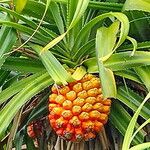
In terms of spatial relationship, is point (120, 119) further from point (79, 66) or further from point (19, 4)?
point (19, 4)

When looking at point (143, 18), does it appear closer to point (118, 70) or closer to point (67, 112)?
point (118, 70)

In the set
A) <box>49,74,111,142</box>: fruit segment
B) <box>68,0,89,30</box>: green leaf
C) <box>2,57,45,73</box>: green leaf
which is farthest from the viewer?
<box>2,57,45,73</box>: green leaf

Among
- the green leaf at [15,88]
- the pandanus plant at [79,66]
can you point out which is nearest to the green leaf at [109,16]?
the pandanus plant at [79,66]

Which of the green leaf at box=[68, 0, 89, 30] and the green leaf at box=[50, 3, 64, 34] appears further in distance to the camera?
the green leaf at box=[50, 3, 64, 34]

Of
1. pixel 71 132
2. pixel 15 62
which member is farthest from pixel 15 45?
pixel 71 132

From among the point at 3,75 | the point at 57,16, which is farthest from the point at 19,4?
the point at 3,75

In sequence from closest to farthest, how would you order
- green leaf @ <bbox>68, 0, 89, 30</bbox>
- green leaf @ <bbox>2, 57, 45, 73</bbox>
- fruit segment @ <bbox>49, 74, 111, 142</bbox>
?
1. green leaf @ <bbox>68, 0, 89, 30</bbox>
2. fruit segment @ <bbox>49, 74, 111, 142</bbox>
3. green leaf @ <bbox>2, 57, 45, 73</bbox>

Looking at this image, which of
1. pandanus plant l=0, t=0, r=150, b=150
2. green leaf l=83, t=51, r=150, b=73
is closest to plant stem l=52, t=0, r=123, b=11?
pandanus plant l=0, t=0, r=150, b=150

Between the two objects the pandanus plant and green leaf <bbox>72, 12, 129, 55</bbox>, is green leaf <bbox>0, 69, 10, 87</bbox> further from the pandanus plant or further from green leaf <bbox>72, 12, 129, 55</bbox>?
green leaf <bbox>72, 12, 129, 55</bbox>
